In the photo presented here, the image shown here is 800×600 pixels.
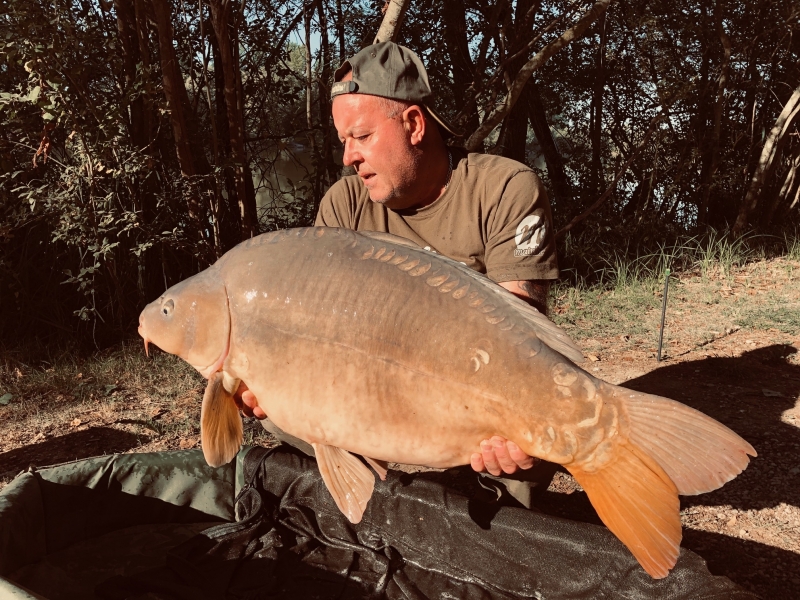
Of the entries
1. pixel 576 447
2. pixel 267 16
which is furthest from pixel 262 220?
pixel 576 447

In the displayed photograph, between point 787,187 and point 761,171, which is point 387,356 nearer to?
point 761,171

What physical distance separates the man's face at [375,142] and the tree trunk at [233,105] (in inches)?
72.3

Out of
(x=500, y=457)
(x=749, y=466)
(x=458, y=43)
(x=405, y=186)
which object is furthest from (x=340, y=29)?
(x=500, y=457)

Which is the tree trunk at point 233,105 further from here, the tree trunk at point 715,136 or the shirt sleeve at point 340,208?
the tree trunk at point 715,136

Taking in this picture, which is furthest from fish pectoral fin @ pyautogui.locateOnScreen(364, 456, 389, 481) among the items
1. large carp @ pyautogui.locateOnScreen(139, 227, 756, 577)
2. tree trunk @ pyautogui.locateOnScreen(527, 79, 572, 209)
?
tree trunk @ pyautogui.locateOnScreen(527, 79, 572, 209)

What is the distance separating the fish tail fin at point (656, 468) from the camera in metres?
1.21

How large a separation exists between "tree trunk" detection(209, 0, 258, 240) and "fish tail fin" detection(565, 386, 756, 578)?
2.85 m

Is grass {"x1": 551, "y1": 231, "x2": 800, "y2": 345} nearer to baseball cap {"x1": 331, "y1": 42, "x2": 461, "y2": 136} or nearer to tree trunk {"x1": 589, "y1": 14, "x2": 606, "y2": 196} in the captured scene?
tree trunk {"x1": 589, "y1": 14, "x2": 606, "y2": 196}

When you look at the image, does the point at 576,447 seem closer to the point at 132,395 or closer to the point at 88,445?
the point at 88,445

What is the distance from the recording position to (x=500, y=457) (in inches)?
55.5

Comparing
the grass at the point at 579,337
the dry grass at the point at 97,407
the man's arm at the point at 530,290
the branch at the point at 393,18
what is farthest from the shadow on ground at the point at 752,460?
the branch at the point at 393,18

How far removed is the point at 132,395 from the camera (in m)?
3.19

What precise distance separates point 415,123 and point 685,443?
1166mm

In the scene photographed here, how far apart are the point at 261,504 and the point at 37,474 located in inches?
26.9
